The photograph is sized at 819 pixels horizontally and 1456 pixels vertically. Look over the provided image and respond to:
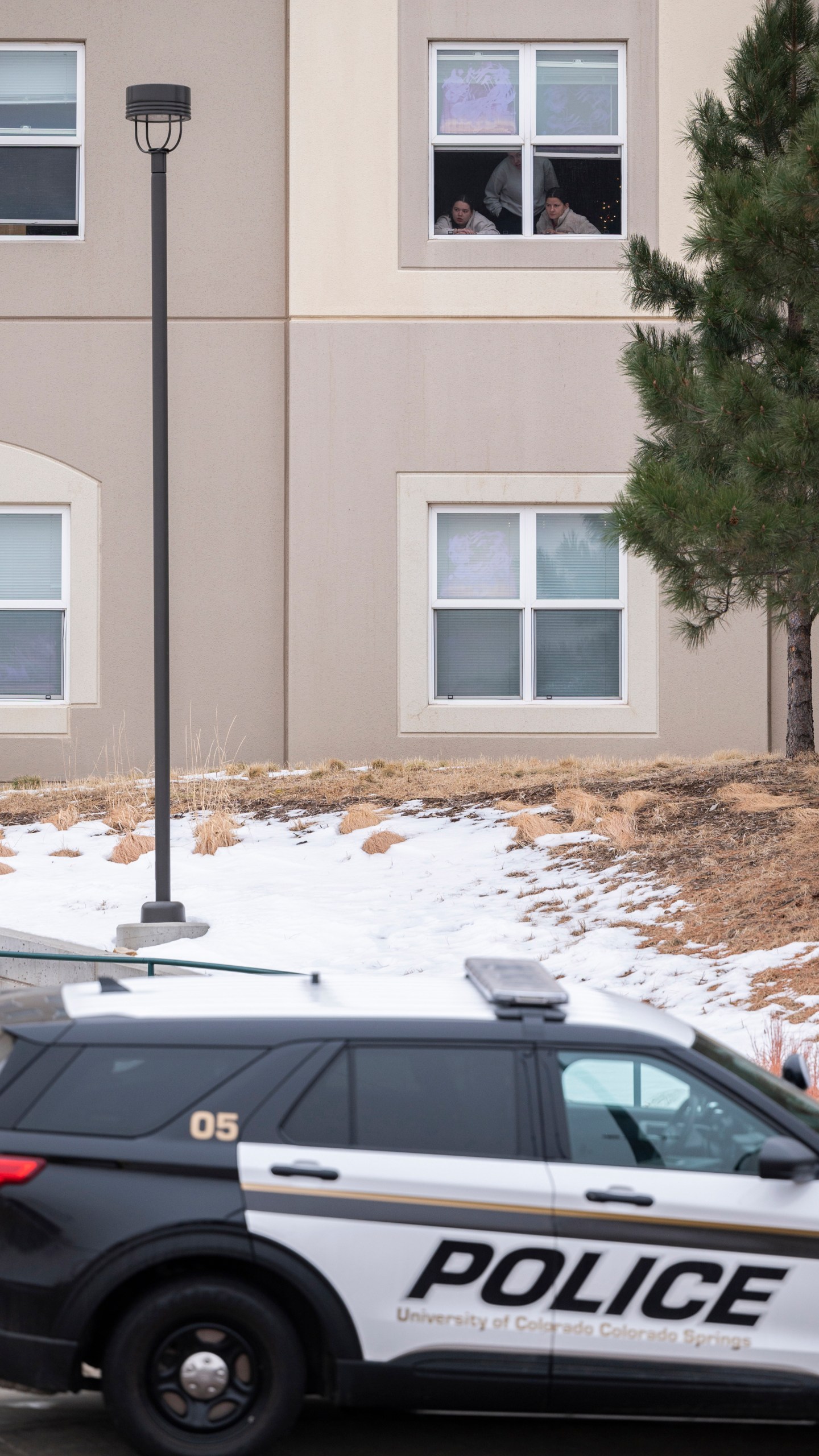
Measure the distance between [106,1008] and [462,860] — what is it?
7.22 m

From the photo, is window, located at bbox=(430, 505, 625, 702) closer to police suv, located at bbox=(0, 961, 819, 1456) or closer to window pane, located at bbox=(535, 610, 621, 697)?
window pane, located at bbox=(535, 610, 621, 697)

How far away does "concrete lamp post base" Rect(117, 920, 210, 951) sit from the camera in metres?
10.1

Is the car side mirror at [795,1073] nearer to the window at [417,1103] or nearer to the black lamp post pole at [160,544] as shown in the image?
the window at [417,1103]

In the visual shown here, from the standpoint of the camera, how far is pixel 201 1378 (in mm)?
4203

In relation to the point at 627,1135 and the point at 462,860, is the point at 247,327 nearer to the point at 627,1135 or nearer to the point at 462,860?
the point at 462,860

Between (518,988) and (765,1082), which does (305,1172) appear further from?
(765,1082)

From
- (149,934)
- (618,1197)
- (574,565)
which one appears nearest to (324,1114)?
(618,1197)

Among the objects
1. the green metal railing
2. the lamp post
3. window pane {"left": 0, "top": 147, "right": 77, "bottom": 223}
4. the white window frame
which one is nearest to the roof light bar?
the green metal railing

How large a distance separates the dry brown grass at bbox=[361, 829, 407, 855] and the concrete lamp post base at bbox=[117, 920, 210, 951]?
6.88 ft

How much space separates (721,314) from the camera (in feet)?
35.0

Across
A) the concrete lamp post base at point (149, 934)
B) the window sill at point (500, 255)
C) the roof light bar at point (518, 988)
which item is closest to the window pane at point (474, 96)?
the window sill at point (500, 255)

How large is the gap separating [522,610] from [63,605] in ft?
15.7

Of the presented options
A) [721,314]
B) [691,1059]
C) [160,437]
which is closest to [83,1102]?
[691,1059]

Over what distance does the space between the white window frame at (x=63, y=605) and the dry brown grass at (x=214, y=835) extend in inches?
140
